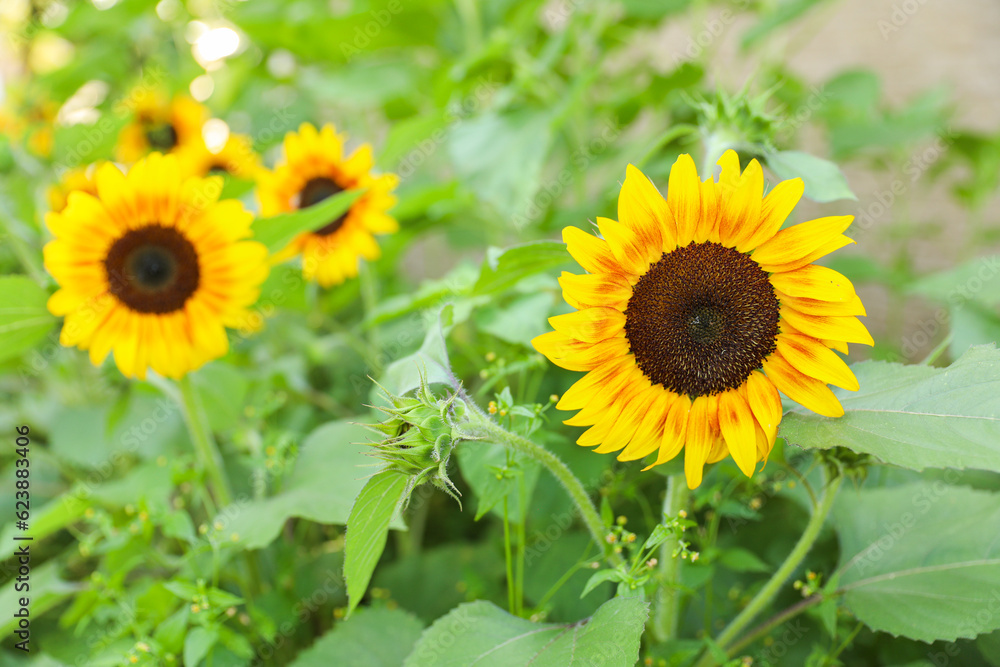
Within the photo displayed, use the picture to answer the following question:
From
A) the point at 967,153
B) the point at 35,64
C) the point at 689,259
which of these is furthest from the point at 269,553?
the point at 35,64

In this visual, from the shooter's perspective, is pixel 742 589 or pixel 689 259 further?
pixel 742 589

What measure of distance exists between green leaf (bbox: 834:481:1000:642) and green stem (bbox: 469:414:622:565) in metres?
0.21

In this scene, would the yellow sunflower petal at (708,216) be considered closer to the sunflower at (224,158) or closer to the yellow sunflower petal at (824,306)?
the yellow sunflower petal at (824,306)

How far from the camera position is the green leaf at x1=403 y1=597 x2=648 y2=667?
405 millimetres

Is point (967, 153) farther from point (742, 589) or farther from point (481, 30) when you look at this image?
point (742, 589)

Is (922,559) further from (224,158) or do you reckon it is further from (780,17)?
(224,158)

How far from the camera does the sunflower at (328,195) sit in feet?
2.72

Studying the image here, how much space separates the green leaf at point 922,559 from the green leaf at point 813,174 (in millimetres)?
303

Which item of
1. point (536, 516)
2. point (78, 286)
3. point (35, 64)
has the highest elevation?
point (35, 64)

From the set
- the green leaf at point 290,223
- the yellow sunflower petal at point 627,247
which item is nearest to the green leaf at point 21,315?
the green leaf at point 290,223

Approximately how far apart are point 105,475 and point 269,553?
393 millimetres

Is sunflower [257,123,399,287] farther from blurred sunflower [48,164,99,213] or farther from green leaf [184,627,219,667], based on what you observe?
green leaf [184,627,219,667]

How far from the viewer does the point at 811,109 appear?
105 cm

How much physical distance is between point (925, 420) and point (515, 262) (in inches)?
11.4
